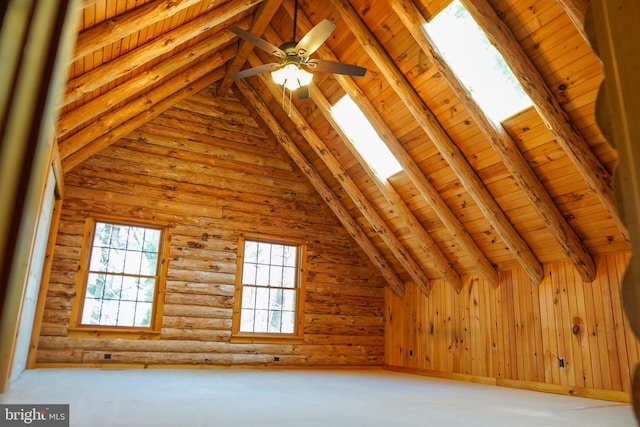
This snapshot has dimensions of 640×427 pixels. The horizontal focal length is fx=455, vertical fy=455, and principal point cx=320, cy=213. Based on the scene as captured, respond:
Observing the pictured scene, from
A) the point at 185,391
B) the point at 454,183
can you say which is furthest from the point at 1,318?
the point at 454,183

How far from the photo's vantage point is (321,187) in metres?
7.38

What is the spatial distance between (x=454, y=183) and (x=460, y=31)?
1889 mm

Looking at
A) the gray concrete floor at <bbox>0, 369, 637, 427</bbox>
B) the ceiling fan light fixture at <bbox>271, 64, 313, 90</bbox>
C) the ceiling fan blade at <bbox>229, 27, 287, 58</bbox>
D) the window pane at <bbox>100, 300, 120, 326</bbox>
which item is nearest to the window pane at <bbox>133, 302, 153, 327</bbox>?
the window pane at <bbox>100, 300, 120, 326</bbox>

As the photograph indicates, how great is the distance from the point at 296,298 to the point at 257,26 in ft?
13.9

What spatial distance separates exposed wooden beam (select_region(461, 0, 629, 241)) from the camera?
377cm

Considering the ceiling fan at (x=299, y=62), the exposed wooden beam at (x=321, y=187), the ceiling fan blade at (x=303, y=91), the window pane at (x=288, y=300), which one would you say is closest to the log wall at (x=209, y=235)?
the window pane at (x=288, y=300)

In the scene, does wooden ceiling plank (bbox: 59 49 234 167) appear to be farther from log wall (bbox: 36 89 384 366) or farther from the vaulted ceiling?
log wall (bbox: 36 89 384 366)

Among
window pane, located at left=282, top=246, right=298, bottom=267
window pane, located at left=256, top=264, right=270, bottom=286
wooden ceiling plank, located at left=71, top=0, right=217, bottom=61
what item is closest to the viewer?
wooden ceiling plank, located at left=71, top=0, right=217, bottom=61

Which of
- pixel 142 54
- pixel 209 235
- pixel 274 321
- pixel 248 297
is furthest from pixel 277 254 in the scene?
pixel 142 54

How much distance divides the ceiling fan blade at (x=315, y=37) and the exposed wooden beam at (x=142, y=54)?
3.75 feet

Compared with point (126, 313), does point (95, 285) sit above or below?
above

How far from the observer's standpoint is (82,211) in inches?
252

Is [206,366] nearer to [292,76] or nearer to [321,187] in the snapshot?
[321,187]

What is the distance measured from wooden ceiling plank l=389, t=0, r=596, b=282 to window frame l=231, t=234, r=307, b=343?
401cm
